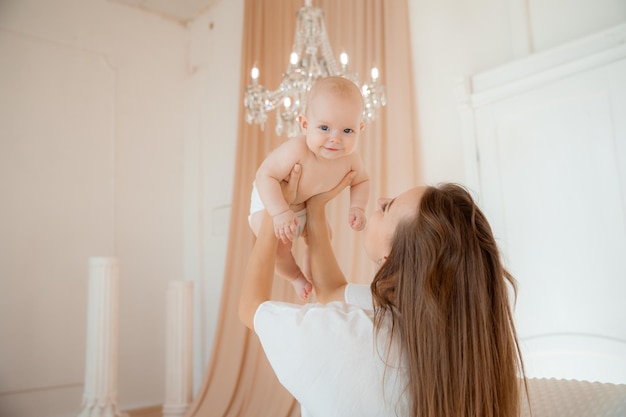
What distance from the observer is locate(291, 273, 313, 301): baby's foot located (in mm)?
1771

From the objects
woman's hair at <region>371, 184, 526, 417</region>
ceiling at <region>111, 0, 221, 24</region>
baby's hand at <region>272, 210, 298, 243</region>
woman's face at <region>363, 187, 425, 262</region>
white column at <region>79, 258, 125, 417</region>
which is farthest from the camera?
Answer: ceiling at <region>111, 0, 221, 24</region>

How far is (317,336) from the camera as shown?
1141mm

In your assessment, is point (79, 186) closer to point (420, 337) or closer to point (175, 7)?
point (175, 7)

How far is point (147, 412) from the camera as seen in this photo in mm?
4645

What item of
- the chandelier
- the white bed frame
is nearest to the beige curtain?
the chandelier

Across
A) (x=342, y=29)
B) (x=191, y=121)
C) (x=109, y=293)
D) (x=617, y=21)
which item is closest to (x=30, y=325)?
(x=109, y=293)

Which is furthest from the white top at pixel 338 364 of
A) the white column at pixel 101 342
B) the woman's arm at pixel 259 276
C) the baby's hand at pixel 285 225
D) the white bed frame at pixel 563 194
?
the white column at pixel 101 342

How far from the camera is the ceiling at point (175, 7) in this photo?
204 inches

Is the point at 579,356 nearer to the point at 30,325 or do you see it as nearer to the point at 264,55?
the point at 264,55

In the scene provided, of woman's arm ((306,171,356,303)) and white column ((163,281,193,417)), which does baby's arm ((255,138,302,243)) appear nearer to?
woman's arm ((306,171,356,303))

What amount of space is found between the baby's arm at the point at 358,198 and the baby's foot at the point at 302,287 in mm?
240

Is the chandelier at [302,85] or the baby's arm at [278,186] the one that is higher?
the chandelier at [302,85]

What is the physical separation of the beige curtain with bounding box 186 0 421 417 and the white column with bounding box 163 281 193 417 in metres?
0.13

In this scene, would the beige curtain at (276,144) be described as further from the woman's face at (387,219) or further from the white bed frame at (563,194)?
the woman's face at (387,219)
